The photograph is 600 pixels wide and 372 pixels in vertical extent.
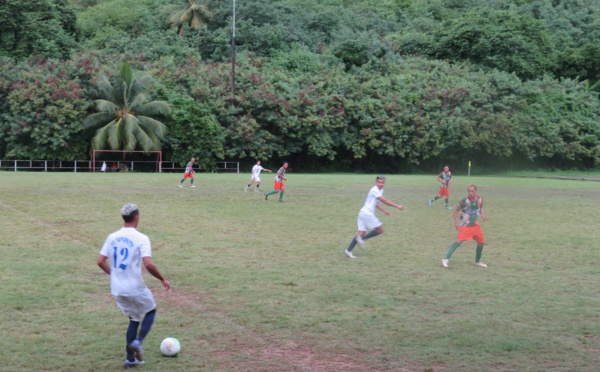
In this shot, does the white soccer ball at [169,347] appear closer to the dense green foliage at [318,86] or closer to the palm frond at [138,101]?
the dense green foliage at [318,86]

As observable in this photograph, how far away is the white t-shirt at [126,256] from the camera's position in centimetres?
740

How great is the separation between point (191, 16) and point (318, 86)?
22140mm

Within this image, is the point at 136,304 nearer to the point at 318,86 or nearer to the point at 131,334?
the point at 131,334

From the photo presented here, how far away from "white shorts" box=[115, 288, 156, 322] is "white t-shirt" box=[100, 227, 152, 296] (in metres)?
0.07

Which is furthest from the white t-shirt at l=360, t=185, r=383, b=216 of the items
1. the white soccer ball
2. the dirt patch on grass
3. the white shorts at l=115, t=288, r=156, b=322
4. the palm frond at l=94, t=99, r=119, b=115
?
the palm frond at l=94, t=99, r=119, b=115

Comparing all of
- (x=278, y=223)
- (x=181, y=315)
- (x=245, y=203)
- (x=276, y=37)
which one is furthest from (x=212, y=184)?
(x=276, y=37)

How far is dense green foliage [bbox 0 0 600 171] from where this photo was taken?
55.2m

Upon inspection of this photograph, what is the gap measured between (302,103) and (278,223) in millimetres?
37860

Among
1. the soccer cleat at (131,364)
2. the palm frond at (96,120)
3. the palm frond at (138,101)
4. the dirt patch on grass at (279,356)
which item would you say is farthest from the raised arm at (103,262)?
the palm frond at (138,101)

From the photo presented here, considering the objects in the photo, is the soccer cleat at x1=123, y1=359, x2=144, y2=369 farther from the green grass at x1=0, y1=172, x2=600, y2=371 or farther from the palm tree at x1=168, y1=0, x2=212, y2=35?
the palm tree at x1=168, y1=0, x2=212, y2=35

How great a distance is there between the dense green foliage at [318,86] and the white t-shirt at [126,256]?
152 feet

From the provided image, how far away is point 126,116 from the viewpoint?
52.0 meters

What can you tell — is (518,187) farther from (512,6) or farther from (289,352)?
(512,6)

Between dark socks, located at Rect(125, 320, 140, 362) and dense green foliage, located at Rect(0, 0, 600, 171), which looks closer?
dark socks, located at Rect(125, 320, 140, 362)
